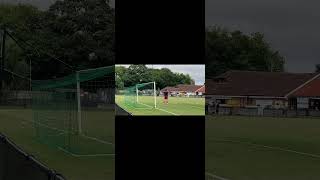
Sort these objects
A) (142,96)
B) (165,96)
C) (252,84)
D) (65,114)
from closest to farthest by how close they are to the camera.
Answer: (165,96)
(142,96)
(65,114)
(252,84)

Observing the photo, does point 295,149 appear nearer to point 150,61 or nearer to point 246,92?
point 150,61

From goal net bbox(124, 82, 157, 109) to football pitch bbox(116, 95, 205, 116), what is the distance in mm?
26

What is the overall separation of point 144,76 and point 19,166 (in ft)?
11.0

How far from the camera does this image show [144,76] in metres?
2.95

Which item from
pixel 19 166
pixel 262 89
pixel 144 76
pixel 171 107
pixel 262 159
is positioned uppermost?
pixel 144 76

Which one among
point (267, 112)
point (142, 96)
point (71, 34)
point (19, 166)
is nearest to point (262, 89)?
point (267, 112)

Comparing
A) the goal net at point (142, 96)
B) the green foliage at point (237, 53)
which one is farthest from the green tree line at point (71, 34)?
the goal net at point (142, 96)

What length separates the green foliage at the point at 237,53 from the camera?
7919 centimetres

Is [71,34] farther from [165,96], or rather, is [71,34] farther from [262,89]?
[165,96]

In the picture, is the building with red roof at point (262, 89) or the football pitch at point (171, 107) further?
the building with red roof at point (262, 89)

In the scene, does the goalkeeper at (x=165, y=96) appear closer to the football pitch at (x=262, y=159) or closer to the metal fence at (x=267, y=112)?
the football pitch at (x=262, y=159)

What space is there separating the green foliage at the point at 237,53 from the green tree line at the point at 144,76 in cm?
6868

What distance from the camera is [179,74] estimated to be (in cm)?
290

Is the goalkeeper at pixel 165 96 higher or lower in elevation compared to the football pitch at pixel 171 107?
higher
